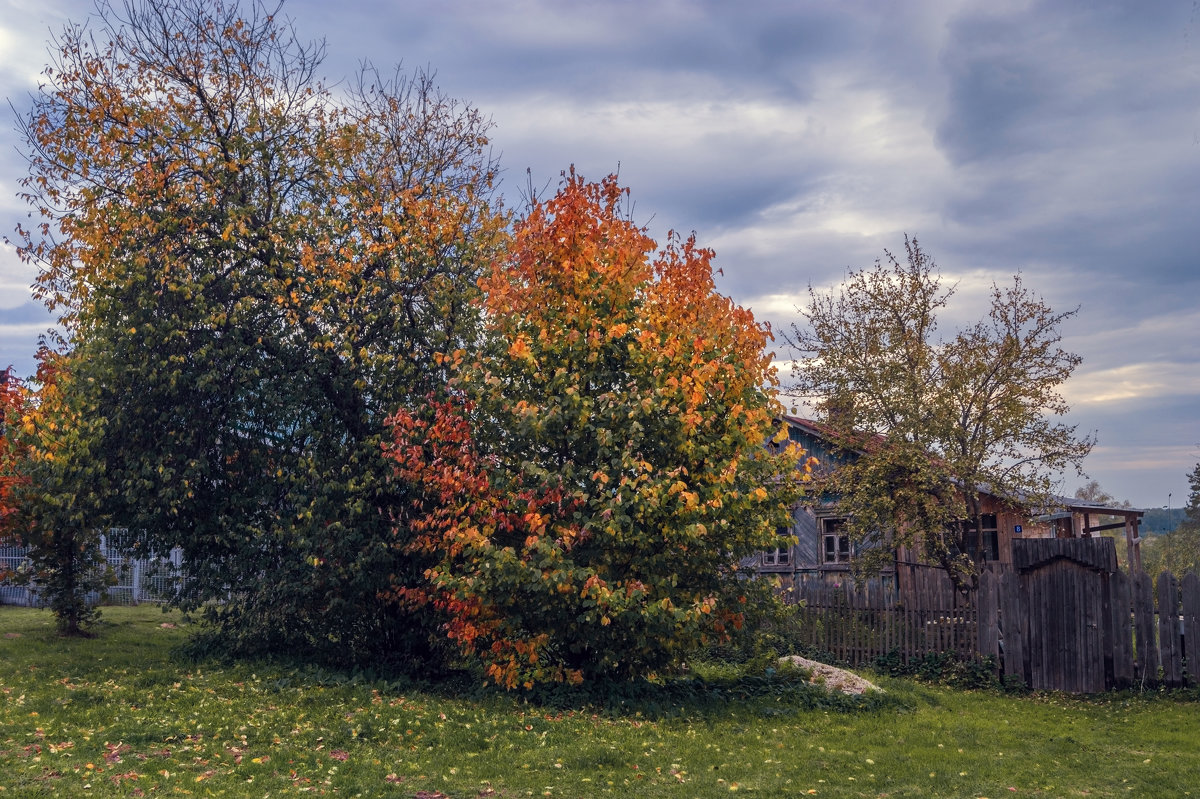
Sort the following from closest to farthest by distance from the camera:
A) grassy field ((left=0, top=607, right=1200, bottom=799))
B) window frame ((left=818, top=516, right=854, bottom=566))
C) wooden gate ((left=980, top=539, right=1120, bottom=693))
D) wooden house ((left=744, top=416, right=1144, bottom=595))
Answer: grassy field ((left=0, top=607, right=1200, bottom=799)) → wooden gate ((left=980, top=539, right=1120, bottom=693)) → wooden house ((left=744, top=416, right=1144, bottom=595)) → window frame ((left=818, top=516, right=854, bottom=566))

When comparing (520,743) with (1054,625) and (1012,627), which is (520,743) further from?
(1054,625)

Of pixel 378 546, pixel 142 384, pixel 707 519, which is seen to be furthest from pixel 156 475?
pixel 707 519

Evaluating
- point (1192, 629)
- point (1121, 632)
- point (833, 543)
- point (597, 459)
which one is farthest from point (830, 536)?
point (597, 459)

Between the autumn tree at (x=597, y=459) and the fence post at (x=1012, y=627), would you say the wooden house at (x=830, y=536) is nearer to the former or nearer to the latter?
the fence post at (x=1012, y=627)

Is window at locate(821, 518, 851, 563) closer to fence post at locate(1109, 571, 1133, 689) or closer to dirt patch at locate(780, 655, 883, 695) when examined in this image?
fence post at locate(1109, 571, 1133, 689)

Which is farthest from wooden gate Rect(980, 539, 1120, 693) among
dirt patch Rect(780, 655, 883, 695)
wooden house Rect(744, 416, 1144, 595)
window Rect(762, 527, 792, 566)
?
window Rect(762, 527, 792, 566)

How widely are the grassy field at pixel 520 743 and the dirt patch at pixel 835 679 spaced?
48 centimetres

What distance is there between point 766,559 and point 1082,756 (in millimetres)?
17367

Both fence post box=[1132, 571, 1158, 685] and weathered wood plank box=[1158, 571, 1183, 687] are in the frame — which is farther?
fence post box=[1132, 571, 1158, 685]

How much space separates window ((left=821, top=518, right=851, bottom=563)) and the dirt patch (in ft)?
38.1

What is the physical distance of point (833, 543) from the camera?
26953 millimetres

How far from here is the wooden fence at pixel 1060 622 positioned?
48.3 ft

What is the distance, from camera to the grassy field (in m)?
8.66

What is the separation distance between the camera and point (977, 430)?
832 inches
